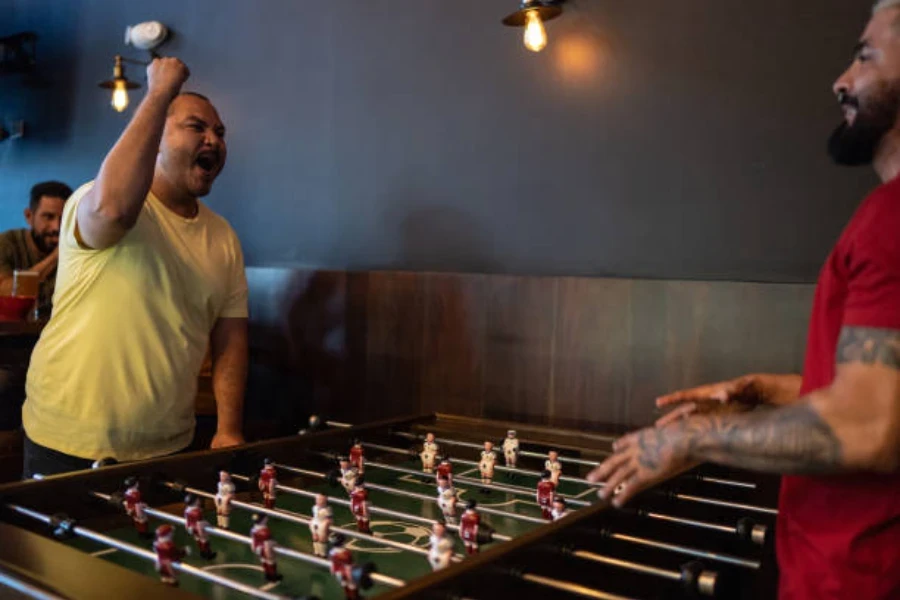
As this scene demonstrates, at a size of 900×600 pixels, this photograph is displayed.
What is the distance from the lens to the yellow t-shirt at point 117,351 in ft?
7.66

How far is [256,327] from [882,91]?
2.78m

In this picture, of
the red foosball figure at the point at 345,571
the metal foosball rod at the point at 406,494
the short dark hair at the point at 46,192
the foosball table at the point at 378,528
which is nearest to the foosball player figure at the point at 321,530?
the foosball table at the point at 378,528

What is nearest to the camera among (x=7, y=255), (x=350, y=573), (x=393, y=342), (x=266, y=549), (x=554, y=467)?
(x=350, y=573)

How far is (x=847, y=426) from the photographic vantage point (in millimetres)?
1176

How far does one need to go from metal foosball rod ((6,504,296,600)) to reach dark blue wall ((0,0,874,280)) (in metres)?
1.76

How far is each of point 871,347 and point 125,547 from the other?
1284 mm

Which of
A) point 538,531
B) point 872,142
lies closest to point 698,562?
point 538,531

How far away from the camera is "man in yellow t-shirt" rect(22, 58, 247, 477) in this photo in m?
2.22

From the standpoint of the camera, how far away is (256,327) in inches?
143

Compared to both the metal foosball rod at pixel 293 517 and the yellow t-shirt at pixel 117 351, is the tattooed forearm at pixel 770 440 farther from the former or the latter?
the yellow t-shirt at pixel 117 351

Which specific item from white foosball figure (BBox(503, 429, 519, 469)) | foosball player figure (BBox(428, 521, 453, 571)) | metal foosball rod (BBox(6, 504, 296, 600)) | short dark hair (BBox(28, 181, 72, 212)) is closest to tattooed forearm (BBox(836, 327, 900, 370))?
foosball player figure (BBox(428, 521, 453, 571))

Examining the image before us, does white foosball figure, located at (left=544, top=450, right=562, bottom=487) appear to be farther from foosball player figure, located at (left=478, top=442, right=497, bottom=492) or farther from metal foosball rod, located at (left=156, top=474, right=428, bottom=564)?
metal foosball rod, located at (left=156, top=474, right=428, bottom=564)

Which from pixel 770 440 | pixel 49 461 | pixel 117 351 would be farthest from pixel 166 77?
pixel 770 440

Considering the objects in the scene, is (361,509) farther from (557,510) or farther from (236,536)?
(557,510)
